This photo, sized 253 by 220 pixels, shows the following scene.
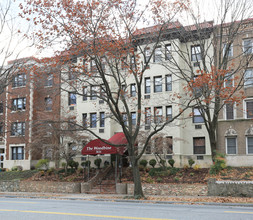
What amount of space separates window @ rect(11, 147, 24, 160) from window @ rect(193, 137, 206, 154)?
20184mm

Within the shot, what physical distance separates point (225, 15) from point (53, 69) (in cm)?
1123

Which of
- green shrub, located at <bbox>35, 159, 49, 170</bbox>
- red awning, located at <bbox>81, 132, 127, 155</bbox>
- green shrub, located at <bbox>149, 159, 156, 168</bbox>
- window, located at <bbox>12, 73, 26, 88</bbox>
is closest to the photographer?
window, located at <bbox>12, 73, 26, 88</bbox>

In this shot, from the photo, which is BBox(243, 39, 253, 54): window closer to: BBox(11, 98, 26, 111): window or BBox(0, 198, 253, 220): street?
BBox(0, 198, 253, 220): street

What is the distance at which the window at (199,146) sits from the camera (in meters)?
30.8

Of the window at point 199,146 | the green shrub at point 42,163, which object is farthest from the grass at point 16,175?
the window at point 199,146

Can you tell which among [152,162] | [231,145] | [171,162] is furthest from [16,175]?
[231,145]

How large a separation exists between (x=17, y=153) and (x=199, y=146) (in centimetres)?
2144

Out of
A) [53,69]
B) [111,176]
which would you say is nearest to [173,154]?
[111,176]

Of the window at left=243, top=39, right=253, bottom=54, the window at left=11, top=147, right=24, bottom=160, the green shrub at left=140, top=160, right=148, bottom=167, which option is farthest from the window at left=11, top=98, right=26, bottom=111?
the window at left=243, top=39, right=253, bottom=54

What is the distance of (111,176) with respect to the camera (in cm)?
2853

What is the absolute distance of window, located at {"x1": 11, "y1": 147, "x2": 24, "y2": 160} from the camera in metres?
38.8

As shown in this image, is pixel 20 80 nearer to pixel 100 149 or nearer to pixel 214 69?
pixel 100 149

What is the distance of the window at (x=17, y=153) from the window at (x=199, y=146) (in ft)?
66.2

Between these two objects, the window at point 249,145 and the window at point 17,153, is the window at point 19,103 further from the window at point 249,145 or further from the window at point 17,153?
the window at point 249,145
